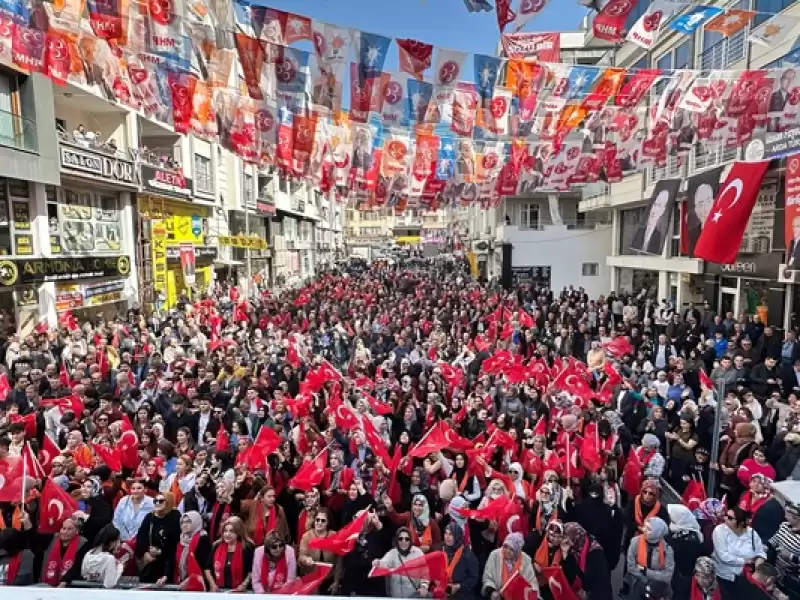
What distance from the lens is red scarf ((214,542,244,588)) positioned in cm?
497

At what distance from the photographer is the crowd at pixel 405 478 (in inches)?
194

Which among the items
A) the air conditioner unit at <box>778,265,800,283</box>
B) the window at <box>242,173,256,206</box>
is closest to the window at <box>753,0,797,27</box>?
the air conditioner unit at <box>778,265,800,283</box>

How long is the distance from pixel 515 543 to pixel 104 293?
64.9 feet

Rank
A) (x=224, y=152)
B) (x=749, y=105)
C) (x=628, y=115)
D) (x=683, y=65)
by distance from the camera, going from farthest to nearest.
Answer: (x=224, y=152), (x=683, y=65), (x=628, y=115), (x=749, y=105)

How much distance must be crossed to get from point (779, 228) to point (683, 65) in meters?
8.79

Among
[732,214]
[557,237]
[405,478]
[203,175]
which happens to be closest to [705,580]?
[405,478]

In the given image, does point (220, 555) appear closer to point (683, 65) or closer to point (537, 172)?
point (537, 172)

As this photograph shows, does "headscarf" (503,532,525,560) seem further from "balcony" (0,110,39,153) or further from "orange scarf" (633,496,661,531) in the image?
"balcony" (0,110,39,153)

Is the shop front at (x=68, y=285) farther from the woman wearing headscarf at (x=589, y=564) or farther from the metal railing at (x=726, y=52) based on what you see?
the metal railing at (x=726, y=52)

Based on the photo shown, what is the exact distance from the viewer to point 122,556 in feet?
16.8

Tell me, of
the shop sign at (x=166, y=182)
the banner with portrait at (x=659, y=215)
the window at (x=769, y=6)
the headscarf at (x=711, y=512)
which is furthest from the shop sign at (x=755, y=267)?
the shop sign at (x=166, y=182)

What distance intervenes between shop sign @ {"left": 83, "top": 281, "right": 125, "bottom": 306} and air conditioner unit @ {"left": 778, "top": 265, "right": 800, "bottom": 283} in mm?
21413

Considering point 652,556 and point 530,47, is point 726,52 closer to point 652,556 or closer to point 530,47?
point 530,47

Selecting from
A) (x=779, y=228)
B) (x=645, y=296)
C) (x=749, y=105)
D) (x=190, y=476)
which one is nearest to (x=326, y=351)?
(x=190, y=476)
